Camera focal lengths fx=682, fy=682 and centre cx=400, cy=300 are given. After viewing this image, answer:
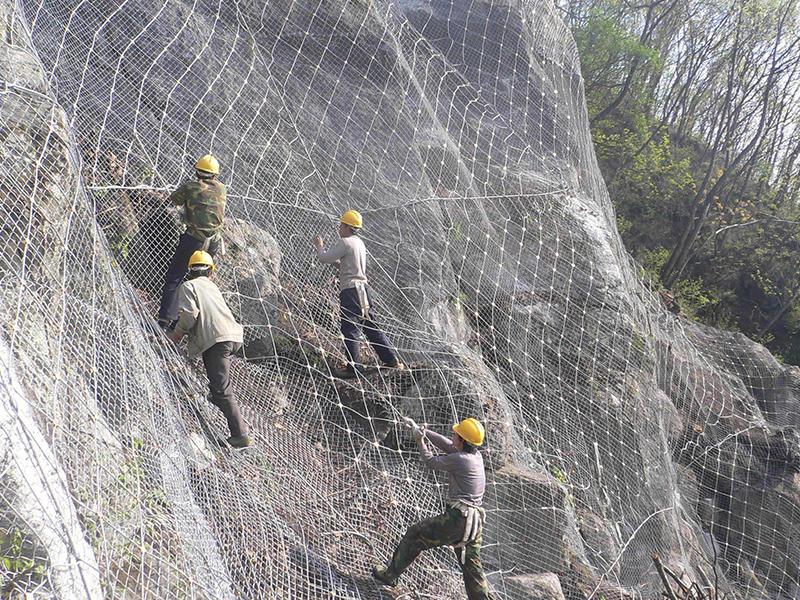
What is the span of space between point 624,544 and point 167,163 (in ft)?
14.2

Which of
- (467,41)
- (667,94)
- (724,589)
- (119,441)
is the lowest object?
(724,589)

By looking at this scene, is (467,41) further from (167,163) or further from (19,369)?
(19,369)

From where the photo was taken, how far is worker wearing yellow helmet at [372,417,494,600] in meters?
3.31

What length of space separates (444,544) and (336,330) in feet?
5.85

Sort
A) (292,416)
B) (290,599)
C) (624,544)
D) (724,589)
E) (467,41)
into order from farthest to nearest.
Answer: (467,41)
(724,589)
(624,544)
(292,416)
(290,599)

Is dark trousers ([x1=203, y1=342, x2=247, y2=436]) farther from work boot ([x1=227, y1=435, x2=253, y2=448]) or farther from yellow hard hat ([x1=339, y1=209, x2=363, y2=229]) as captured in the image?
yellow hard hat ([x1=339, y1=209, x2=363, y2=229])

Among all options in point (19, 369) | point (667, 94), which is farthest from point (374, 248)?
point (667, 94)

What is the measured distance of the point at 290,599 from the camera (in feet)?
10.0

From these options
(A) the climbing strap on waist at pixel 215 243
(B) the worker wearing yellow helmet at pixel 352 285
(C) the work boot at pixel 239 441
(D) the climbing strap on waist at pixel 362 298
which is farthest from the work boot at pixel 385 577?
(A) the climbing strap on waist at pixel 215 243

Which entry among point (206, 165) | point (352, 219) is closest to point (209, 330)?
point (206, 165)

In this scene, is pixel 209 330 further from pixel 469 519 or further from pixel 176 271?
pixel 469 519

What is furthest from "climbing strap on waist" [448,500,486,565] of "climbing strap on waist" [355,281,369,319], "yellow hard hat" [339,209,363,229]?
"yellow hard hat" [339,209,363,229]

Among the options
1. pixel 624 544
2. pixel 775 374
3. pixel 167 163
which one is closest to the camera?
pixel 167 163

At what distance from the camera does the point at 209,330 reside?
10.9 ft
